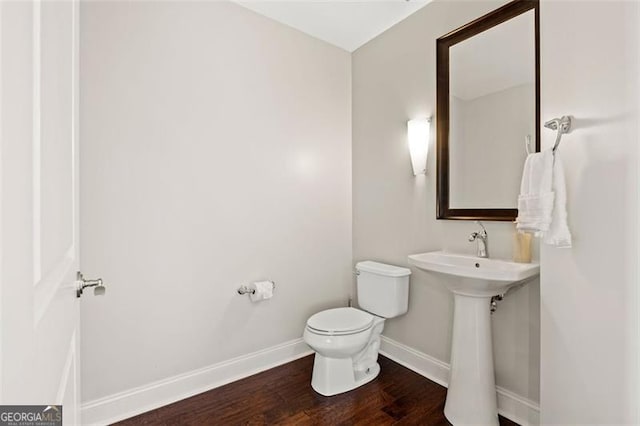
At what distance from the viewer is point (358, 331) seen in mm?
1921

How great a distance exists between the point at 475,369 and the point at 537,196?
96 centimetres

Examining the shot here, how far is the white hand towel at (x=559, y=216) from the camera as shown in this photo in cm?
120

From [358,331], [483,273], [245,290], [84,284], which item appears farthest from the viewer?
[245,290]

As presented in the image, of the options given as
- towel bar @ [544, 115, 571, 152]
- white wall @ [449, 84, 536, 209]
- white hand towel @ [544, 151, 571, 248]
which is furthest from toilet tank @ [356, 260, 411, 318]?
towel bar @ [544, 115, 571, 152]

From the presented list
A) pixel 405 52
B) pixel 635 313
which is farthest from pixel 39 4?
pixel 405 52

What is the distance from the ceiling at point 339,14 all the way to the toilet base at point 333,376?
234cm

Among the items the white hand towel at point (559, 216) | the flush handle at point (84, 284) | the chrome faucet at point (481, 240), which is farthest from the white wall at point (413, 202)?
the flush handle at point (84, 284)

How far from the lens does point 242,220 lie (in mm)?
2164

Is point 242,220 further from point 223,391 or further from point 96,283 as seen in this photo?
point 96,283

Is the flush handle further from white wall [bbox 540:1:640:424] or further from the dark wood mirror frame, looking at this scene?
the dark wood mirror frame

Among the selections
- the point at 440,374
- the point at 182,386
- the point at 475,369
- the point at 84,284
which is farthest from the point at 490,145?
the point at 182,386

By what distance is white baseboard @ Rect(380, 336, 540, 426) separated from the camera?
1.64 m

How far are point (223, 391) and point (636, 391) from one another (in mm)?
1984

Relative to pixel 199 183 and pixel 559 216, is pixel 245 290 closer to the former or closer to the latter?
pixel 199 183
